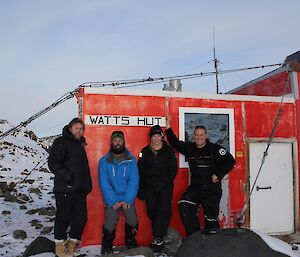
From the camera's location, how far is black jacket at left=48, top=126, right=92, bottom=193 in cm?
542

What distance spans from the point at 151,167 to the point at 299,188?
391 centimetres

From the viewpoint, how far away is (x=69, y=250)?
5672 millimetres

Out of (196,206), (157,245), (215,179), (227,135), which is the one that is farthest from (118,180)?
(227,135)

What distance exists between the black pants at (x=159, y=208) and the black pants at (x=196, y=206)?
28cm

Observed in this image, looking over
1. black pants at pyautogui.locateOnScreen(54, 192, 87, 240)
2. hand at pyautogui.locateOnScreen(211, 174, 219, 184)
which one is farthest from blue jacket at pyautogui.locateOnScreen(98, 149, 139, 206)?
hand at pyautogui.locateOnScreen(211, 174, 219, 184)

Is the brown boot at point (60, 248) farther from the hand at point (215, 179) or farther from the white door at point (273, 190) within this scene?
the white door at point (273, 190)

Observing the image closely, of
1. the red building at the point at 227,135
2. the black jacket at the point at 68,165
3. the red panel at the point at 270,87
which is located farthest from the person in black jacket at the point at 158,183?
the red panel at the point at 270,87

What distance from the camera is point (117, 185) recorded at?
5.92 metres

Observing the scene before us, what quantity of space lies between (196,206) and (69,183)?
2192 millimetres

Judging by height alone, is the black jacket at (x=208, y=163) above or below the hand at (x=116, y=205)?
above

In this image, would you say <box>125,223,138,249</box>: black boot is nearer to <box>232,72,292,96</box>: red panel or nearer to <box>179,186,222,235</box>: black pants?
<box>179,186,222,235</box>: black pants

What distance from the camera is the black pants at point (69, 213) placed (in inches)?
217

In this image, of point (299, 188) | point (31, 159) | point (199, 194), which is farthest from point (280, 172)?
point (31, 159)

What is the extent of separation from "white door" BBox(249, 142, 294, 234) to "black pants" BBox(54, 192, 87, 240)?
3.79m
